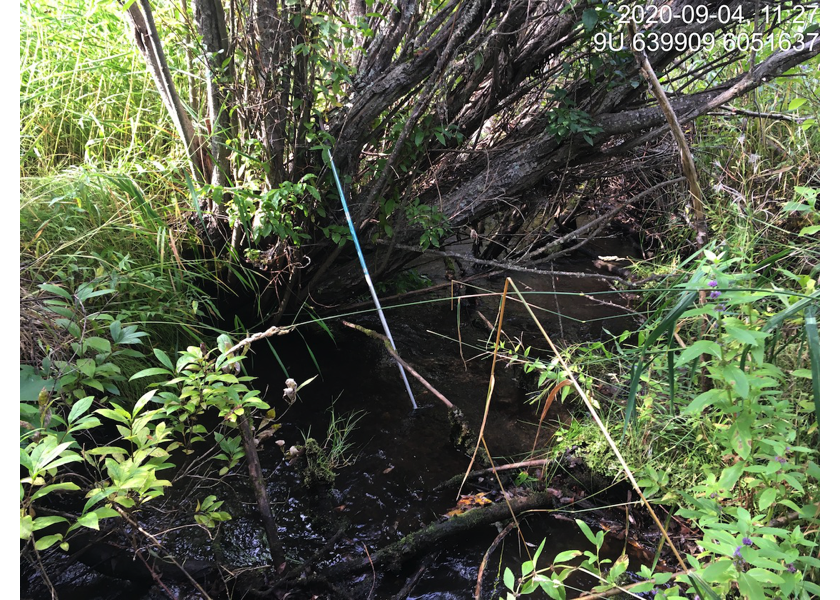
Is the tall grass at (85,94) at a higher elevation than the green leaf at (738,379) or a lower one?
higher

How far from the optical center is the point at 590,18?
2.08 m

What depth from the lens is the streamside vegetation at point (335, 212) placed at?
1427mm

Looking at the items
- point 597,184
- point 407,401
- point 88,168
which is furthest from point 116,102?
point 597,184

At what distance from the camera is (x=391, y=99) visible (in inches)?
88.5

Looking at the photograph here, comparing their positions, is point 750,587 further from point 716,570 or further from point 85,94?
point 85,94

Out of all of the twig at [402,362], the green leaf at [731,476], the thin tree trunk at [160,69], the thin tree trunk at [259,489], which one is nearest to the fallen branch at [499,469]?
the twig at [402,362]

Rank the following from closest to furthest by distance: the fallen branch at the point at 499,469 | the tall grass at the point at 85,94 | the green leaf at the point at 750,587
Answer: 1. the green leaf at the point at 750,587
2. the fallen branch at the point at 499,469
3. the tall grass at the point at 85,94

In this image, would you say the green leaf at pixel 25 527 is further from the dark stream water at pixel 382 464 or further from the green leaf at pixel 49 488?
the dark stream water at pixel 382 464

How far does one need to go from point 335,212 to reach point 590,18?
1429mm

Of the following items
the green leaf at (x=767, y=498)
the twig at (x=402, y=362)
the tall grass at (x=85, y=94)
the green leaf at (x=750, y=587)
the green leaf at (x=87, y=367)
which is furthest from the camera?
the tall grass at (x=85, y=94)

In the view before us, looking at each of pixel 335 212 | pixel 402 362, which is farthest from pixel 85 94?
pixel 402 362

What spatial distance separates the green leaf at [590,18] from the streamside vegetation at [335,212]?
1 cm

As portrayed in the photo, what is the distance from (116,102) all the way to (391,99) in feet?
5.20
